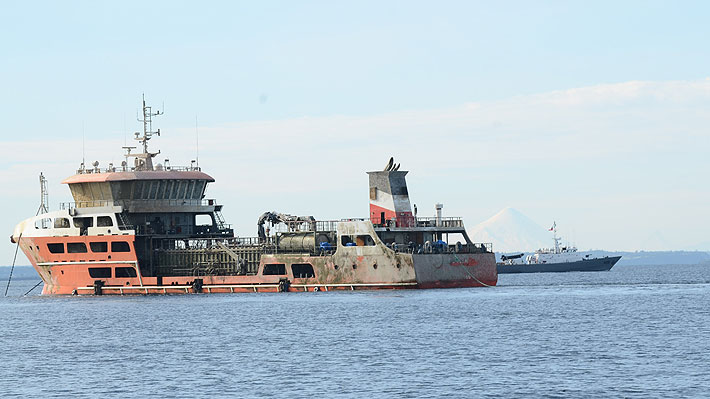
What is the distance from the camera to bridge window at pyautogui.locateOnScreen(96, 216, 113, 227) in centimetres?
8019

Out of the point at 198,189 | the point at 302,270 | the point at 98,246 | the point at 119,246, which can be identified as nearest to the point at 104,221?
the point at 98,246

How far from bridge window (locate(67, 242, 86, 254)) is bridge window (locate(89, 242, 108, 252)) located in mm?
751

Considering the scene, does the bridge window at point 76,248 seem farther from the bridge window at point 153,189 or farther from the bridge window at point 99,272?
the bridge window at point 153,189

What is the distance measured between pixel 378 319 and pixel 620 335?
1337 cm

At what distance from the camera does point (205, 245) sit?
83.2 meters

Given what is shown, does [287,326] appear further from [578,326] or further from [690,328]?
[690,328]

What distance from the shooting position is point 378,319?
56.8 metres

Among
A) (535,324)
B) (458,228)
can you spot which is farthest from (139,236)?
(535,324)

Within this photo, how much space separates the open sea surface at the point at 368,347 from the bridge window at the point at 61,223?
30.4 ft

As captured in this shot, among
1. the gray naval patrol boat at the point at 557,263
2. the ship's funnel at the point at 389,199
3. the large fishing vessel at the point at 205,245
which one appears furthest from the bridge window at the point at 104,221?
the gray naval patrol boat at the point at 557,263

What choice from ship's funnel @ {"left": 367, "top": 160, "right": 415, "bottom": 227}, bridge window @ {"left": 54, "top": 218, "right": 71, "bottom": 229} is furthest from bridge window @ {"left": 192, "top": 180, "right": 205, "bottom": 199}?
ship's funnel @ {"left": 367, "top": 160, "right": 415, "bottom": 227}

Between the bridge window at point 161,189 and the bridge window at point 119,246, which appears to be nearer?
the bridge window at point 119,246

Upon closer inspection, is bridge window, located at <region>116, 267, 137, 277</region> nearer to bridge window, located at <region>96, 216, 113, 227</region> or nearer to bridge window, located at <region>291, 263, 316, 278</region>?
bridge window, located at <region>96, 216, 113, 227</region>

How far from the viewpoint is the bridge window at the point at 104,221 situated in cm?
8019
